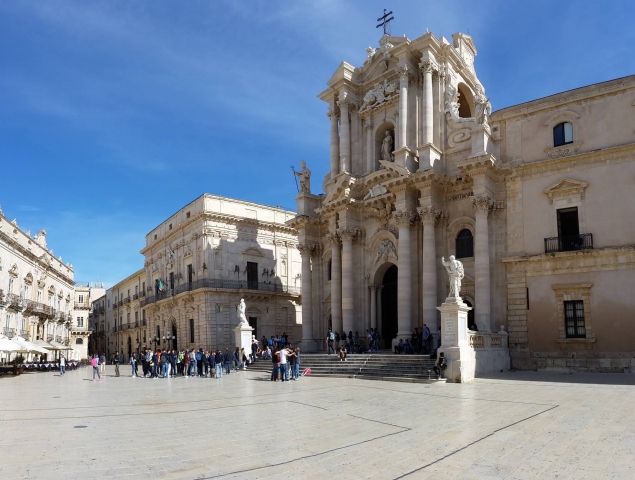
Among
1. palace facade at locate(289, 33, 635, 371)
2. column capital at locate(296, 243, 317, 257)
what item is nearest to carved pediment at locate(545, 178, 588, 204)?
palace facade at locate(289, 33, 635, 371)

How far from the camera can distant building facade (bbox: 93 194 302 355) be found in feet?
132

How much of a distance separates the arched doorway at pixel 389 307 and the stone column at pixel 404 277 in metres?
2.85

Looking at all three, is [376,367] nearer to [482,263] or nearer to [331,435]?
[482,263]

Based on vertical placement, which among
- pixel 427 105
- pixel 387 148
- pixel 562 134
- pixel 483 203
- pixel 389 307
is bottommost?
pixel 389 307

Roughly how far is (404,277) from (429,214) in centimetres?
307

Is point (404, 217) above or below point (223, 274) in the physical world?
above

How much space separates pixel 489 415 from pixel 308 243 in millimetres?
21696

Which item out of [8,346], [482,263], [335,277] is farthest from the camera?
[335,277]

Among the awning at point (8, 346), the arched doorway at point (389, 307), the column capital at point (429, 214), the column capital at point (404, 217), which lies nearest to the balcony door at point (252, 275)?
the arched doorway at point (389, 307)

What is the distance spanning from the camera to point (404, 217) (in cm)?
2591

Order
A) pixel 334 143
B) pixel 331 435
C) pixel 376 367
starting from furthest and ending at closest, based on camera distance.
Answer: pixel 334 143
pixel 376 367
pixel 331 435

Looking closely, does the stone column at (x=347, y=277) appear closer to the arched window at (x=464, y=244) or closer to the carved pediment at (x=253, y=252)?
the arched window at (x=464, y=244)

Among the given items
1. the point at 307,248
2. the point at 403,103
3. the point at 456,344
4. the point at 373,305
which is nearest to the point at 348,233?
the point at 373,305

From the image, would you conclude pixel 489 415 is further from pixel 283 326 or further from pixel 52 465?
pixel 283 326
